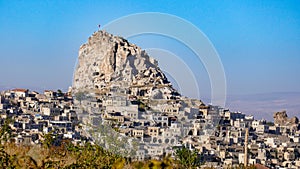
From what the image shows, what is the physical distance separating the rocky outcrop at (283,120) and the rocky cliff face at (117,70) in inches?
271

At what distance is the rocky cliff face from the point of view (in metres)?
33.4

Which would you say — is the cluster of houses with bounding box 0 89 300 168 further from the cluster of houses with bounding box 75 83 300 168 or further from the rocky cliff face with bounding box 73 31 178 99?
the rocky cliff face with bounding box 73 31 178 99

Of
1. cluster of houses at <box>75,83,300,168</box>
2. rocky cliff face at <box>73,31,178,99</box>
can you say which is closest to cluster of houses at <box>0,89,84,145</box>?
cluster of houses at <box>75,83,300,168</box>

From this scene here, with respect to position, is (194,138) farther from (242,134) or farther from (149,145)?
(242,134)

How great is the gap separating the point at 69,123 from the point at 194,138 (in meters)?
5.78

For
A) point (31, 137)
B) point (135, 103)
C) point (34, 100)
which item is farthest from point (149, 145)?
point (34, 100)

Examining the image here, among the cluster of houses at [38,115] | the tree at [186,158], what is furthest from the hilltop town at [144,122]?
the tree at [186,158]

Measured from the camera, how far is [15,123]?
2350cm

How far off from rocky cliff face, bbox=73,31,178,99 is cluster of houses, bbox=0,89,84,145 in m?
3.45

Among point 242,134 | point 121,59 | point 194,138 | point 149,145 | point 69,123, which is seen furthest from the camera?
point 121,59

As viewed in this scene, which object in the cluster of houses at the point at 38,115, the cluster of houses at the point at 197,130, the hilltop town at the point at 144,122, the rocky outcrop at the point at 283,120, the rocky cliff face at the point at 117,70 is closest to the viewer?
the hilltop town at the point at 144,122

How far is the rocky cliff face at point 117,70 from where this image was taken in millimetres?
33375

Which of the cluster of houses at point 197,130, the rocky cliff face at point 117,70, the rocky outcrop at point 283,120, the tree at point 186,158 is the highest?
the rocky cliff face at point 117,70

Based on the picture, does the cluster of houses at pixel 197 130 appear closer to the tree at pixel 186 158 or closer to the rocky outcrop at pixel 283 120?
the rocky outcrop at pixel 283 120
